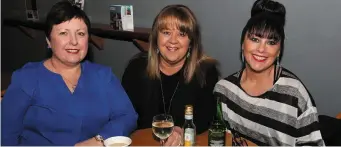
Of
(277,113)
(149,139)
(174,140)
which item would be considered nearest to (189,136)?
(174,140)

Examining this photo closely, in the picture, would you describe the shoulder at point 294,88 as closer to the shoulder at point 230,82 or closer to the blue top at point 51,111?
the shoulder at point 230,82

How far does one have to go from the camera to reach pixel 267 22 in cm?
185

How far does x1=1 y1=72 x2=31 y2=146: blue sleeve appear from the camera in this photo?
1.57m

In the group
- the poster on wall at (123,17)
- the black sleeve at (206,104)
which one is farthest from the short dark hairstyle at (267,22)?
the poster on wall at (123,17)

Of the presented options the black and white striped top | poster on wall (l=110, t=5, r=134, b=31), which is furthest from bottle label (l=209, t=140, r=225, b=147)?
poster on wall (l=110, t=5, r=134, b=31)

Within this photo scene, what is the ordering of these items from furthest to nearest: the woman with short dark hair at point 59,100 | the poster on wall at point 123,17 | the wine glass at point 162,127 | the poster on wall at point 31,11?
the poster on wall at point 31,11 < the poster on wall at point 123,17 < the woman with short dark hair at point 59,100 < the wine glass at point 162,127

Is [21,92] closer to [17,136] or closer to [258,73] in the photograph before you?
[17,136]

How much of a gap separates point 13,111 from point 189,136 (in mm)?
846

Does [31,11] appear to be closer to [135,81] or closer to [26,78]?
[135,81]

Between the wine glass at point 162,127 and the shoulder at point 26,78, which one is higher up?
the shoulder at point 26,78

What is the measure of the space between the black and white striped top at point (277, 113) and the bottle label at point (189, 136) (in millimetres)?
486

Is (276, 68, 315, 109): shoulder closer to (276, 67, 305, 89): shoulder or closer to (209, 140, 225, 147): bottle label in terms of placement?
(276, 67, 305, 89): shoulder

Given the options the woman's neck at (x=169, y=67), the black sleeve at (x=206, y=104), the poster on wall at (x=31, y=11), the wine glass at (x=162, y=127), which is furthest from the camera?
the poster on wall at (x=31, y=11)

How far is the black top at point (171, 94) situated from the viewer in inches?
86.1
